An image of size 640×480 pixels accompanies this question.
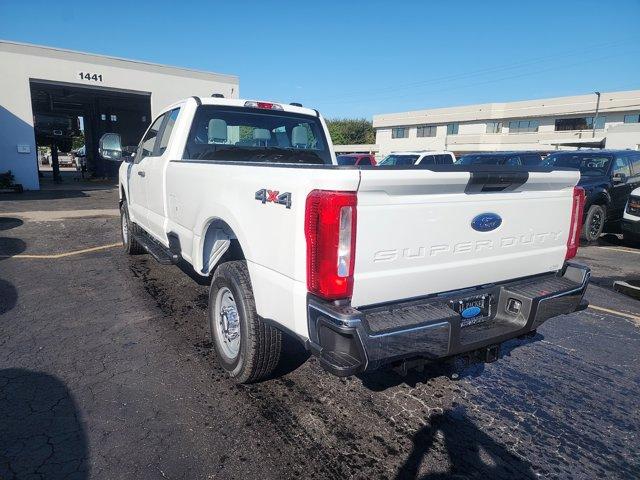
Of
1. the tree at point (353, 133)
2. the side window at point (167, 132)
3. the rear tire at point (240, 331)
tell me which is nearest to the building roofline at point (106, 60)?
the side window at point (167, 132)

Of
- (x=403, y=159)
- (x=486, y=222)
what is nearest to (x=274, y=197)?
(x=486, y=222)

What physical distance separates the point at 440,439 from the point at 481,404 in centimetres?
57

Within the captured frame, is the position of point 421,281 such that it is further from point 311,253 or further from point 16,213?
point 16,213

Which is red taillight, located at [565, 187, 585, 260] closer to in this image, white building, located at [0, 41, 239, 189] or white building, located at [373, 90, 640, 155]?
white building, located at [0, 41, 239, 189]

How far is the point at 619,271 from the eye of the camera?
22.1ft

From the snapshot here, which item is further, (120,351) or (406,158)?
(406,158)

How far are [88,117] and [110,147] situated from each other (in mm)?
28299

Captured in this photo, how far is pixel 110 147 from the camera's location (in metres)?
5.74

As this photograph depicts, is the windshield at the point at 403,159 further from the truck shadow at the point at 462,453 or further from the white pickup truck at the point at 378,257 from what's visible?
the truck shadow at the point at 462,453

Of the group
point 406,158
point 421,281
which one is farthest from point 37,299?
point 406,158

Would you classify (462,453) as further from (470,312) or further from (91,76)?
(91,76)

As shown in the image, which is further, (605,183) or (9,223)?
(9,223)

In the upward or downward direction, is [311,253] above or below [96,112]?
below

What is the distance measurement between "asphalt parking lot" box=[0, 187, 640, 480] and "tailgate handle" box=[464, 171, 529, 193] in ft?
5.02
